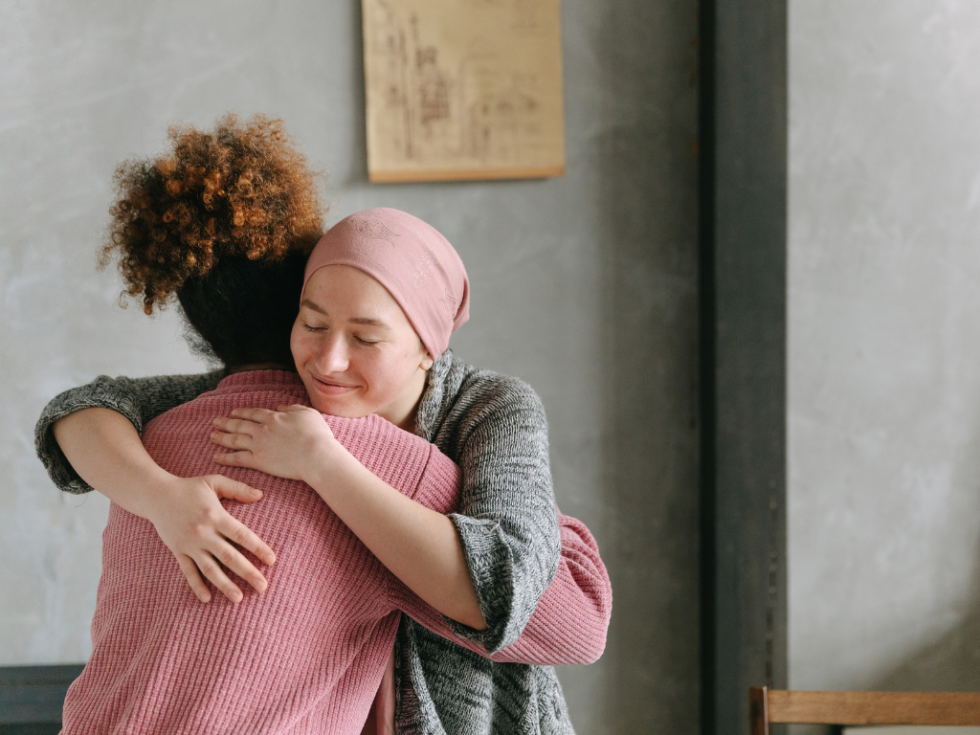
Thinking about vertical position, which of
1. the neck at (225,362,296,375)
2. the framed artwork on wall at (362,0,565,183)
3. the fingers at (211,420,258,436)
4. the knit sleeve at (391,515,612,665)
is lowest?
the knit sleeve at (391,515,612,665)

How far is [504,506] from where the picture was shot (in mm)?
830

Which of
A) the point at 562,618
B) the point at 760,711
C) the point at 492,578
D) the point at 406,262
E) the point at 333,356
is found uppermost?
the point at 406,262

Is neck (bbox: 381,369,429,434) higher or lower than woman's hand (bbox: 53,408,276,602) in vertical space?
higher

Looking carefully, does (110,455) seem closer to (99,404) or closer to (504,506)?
(99,404)

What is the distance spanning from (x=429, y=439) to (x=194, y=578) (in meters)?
0.35

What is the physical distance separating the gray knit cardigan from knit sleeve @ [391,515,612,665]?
0.06m

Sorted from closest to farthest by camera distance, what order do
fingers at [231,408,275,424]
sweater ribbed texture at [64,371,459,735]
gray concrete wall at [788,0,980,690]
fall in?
1. sweater ribbed texture at [64,371,459,735]
2. fingers at [231,408,275,424]
3. gray concrete wall at [788,0,980,690]

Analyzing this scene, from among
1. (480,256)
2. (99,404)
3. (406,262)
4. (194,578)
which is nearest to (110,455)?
(99,404)

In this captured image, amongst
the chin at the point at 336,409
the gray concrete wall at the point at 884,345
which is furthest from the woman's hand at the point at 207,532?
the gray concrete wall at the point at 884,345

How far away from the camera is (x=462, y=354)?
1.83 meters

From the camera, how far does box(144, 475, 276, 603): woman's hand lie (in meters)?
Result: 0.76

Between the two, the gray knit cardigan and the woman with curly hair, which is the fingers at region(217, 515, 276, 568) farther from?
the gray knit cardigan

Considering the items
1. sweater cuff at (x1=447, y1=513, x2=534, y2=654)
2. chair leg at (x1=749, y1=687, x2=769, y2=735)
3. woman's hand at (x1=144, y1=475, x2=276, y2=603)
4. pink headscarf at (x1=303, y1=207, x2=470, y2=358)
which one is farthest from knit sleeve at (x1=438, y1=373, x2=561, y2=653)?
chair leg at (x1=749, y1=687, x2=769, y2=735)

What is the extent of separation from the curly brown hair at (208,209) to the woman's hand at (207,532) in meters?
0.29
